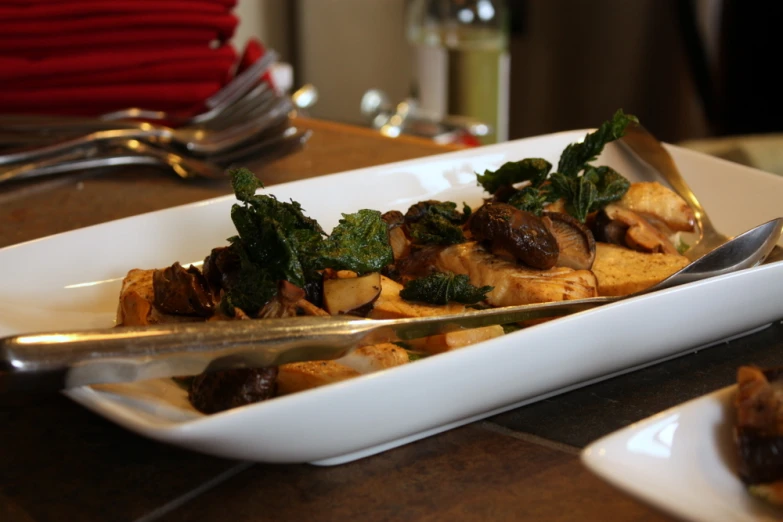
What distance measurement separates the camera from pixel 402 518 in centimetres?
84

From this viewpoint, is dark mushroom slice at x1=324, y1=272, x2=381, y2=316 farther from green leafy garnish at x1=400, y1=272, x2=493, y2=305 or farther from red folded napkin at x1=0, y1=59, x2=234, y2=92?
red folded napkin at x1=0, y1=59, x2=234, y2=92

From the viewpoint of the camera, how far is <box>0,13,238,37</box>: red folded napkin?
236 cm

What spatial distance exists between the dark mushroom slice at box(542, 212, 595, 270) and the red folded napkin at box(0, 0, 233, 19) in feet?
5.14

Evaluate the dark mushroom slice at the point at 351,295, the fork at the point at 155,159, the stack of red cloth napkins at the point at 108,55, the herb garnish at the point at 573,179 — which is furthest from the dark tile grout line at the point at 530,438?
the stack of red cloth napkins at the point at 108,55

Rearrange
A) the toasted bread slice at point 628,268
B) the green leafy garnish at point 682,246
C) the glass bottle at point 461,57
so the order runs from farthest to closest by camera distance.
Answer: the glass bottle at point 461,57, the green leafy garnish at point 682,246, the toasted bread slice at point 628,268

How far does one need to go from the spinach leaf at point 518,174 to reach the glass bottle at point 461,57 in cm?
285

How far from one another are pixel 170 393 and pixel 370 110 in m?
2.95

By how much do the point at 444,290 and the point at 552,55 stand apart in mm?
4793

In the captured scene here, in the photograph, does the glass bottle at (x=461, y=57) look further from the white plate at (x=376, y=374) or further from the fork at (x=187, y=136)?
the white plate at (x=376, y=374)

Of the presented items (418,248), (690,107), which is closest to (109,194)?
(418,248)

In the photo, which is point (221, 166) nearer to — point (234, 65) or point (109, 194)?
point (109, 194)

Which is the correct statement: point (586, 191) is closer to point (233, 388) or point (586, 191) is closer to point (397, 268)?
point (397, 268)

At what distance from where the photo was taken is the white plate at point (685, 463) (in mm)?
672

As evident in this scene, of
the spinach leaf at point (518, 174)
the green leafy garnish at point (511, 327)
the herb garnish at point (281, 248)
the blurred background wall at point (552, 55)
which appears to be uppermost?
the herb garnish at point (281, 248)
